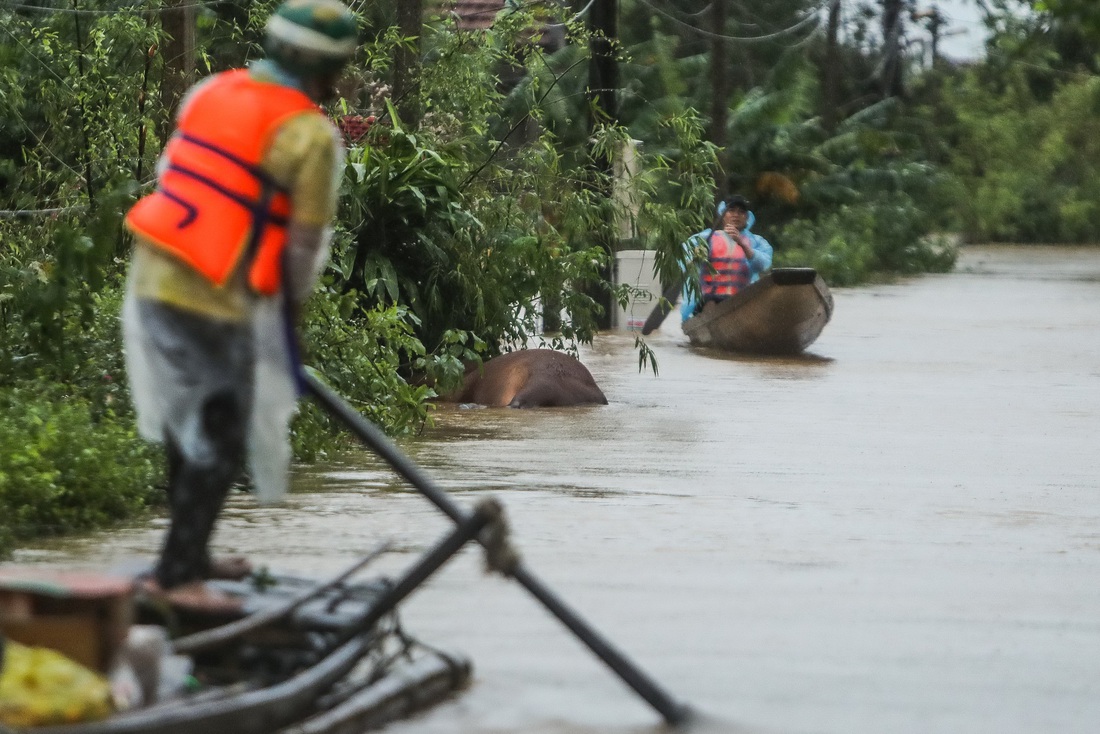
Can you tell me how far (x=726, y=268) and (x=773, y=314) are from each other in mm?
1444

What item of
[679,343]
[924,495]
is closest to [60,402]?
[924,495]

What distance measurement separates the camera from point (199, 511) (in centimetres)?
480

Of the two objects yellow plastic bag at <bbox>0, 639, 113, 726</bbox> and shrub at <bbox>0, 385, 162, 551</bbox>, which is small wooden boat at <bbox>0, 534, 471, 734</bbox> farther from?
shrub at <bbox>0, 385, 162, 551</bbox>

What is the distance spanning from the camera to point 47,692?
3.88 meters

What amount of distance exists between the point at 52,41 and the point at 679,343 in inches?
411

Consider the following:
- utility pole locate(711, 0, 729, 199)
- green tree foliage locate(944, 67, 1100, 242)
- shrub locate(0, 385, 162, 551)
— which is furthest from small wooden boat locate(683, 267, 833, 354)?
green tree foliage locate(944, 67, 1100, 242)


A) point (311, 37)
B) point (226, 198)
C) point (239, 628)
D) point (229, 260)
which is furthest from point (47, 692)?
point (311, 37)

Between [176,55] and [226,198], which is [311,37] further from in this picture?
[176,55]

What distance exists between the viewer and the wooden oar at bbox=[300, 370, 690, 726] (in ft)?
15.1

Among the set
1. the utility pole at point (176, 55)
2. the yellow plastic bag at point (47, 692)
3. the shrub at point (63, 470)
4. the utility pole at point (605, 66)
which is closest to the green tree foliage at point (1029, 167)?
the utility pole at point (605, 66)

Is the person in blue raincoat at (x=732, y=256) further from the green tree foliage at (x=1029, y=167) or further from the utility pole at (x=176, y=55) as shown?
the green tree foliage at (x=1029, y=167)

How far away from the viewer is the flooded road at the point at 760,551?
5121 millimetres

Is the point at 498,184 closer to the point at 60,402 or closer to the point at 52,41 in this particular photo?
the point at 52,41

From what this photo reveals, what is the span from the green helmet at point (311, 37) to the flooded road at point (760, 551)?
5.46ft
